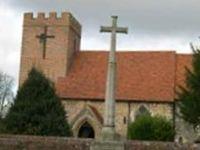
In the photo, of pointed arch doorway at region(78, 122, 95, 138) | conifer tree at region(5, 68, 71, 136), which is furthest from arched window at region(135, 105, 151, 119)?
conifer tree at region(5, 68, 71, 136)

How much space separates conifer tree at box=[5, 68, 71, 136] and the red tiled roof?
7250mm

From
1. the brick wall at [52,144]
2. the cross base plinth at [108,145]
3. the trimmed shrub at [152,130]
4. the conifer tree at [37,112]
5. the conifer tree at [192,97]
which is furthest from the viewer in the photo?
the trimmed shrub at [152,130]

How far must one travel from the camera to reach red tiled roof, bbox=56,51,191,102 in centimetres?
4544

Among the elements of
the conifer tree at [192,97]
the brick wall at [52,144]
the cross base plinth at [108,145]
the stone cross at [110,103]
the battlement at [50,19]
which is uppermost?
the battlement at [50,19]

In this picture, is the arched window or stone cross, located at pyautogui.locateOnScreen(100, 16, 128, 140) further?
the arched window

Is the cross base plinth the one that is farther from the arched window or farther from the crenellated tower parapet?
the crenellated tower parapet

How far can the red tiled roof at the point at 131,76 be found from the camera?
149ft

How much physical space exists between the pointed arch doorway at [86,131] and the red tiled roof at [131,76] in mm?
2163

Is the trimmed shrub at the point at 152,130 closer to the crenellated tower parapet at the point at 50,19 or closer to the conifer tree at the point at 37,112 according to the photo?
the conifer tree at the point at 37,112

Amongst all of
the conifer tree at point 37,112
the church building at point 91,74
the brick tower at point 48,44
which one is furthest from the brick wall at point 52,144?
the brick tower at point 48,44

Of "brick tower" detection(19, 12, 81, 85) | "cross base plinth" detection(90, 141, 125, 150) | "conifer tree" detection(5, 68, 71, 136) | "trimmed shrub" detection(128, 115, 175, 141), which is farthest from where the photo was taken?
"brick tower" detection(19, 12, 81, 85)

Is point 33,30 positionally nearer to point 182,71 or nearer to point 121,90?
point 121,90

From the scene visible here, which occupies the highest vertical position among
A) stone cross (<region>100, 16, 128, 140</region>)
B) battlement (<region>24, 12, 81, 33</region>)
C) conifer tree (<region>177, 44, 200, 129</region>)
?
battlement (<region>24, 12, 81, 33</region>)

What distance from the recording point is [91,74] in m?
48.1
